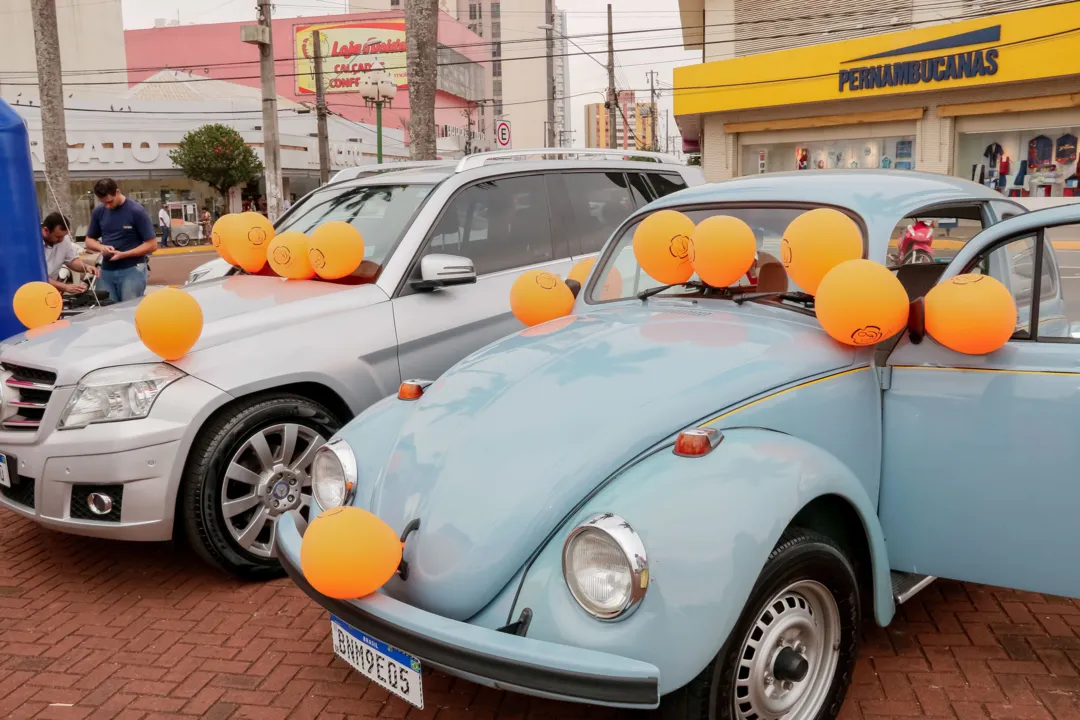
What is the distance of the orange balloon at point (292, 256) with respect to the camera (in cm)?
495

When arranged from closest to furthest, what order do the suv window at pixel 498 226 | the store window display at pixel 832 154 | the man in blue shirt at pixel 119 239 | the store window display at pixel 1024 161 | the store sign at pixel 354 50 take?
the suv window at pixel 498 226, the man in blue shirt at pixel 119 239, the store window display at pixel 1024 161, the store window display at pixel 832 154, the store sign at pixel 354 50

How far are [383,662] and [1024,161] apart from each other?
26.9 meters

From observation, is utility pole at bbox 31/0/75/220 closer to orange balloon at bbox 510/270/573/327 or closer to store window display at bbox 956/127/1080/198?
orange balloon at bbox 510/270/573/327

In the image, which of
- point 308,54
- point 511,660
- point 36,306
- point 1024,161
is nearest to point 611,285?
point 511,660

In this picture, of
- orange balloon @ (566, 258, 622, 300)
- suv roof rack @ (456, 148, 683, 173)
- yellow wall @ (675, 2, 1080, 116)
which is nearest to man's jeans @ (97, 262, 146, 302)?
suv roof rack @ (456, 148, 683, 173)

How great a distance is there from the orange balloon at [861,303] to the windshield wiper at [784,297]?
0.36 metres

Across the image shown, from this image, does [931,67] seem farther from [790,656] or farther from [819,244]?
[790,656]

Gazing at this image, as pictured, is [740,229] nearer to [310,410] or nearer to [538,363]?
[538,363]

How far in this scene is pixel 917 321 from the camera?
3123mm

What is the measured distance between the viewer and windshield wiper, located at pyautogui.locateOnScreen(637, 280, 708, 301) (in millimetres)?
3873

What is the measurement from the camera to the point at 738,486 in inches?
99.0

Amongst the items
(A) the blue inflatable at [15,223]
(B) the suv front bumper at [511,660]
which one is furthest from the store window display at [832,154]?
(B) the suv front bumper at [511,660]

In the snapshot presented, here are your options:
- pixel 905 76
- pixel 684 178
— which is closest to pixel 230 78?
pixel 905 76

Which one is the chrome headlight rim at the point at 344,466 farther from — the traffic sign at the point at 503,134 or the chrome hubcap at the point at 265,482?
the traffic sign at the point at 503,134
